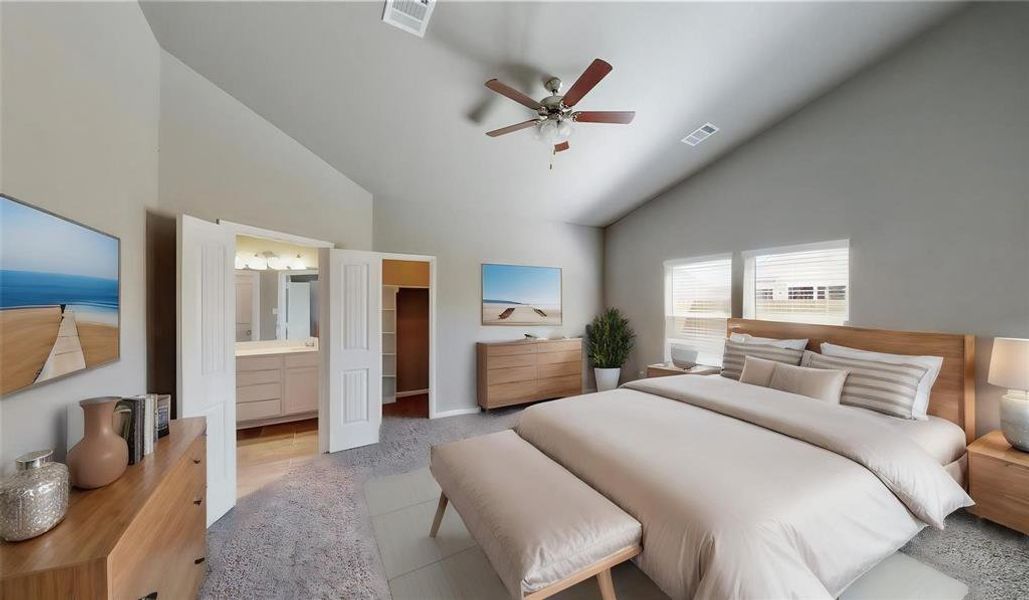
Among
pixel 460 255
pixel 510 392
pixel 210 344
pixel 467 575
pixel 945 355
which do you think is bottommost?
pixel 467 575

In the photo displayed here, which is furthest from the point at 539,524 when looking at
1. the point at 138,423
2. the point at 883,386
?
the point at 883,386

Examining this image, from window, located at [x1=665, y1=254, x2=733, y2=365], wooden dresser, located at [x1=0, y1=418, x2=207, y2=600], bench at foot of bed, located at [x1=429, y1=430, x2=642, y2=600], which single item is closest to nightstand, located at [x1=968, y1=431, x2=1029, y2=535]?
window, located at [x1=665, y1=254, x2=733, y2=365]

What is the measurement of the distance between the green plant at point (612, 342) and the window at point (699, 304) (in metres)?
0.58

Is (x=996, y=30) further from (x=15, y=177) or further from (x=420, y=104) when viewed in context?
(x=15, y=177)

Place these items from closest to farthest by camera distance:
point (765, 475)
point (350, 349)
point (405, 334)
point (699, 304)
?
point (765, 475)
point (350, 349)
point (699, 304)
point (405, 334)

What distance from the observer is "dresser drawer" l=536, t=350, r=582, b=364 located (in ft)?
15.8

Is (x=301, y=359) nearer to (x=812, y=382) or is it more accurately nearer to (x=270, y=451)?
(x=270, y=451)

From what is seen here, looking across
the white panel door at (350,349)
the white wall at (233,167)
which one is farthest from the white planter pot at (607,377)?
the white wall at (233,167)

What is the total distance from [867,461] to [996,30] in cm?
312

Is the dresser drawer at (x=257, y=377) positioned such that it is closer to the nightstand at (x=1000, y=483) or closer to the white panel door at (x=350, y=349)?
the white panel door at (x=350, y=349)

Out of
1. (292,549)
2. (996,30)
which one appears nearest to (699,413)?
(292,549)

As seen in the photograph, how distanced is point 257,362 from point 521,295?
10.2 ft

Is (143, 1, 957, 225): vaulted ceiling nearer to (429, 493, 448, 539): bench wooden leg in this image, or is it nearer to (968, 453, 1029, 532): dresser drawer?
(429, 493, 448, 539): bench wooden leg

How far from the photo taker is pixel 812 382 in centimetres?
265
